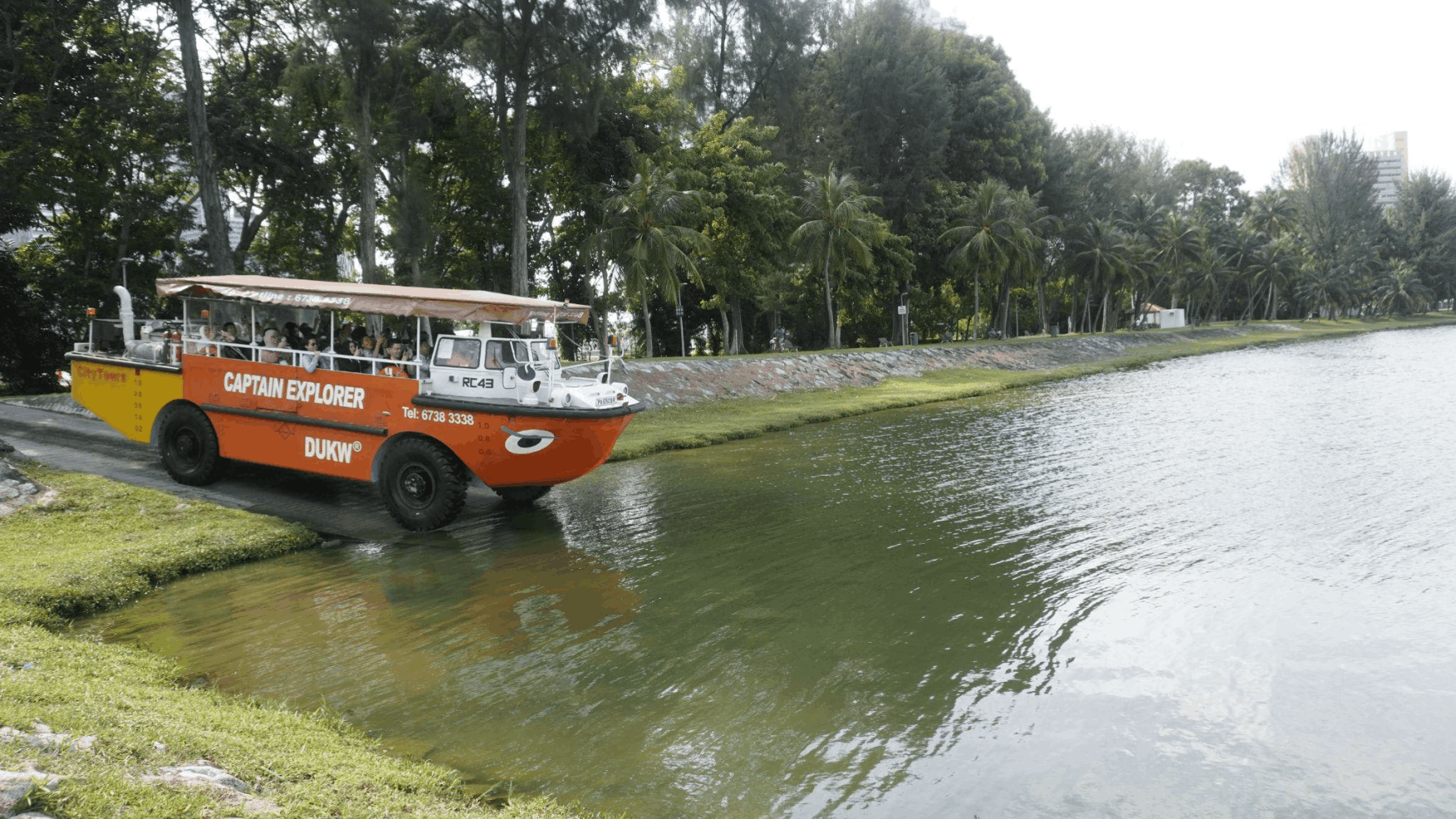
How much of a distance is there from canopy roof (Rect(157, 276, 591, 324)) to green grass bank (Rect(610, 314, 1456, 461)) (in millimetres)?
7588

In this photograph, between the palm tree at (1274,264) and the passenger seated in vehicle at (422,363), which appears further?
the palm tree at (1274,264)

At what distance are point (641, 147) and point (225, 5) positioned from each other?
16026mm

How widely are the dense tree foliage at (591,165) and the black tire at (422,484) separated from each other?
45.8ft

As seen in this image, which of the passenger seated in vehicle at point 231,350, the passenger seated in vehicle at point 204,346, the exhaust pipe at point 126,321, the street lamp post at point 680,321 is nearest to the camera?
the passenger seated in vehicle at point 231,350

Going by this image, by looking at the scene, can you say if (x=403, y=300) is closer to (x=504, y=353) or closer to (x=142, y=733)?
(x=504, y=353)

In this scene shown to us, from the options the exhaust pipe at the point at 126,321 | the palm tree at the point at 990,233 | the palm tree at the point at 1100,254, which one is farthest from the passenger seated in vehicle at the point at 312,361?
the palm tree at the point at 1100,254

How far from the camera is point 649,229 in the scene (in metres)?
38.3

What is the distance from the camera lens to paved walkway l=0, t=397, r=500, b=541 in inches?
573

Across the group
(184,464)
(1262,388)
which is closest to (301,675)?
(184,464)

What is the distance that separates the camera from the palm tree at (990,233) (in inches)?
2185

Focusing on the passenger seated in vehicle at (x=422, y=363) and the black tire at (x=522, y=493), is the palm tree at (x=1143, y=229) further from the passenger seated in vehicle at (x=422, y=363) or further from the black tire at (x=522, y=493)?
the passenger seated in vehicle at (x=422, y=363)

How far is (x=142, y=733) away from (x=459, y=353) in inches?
348

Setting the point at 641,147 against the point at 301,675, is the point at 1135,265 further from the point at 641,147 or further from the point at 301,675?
the point at 301,675

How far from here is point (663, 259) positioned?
38719 mm
